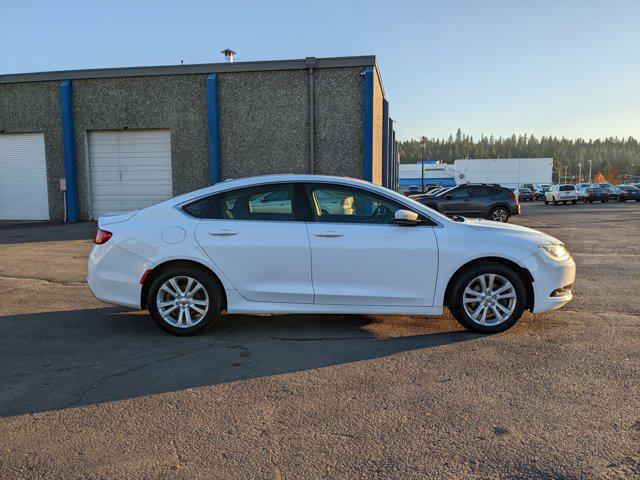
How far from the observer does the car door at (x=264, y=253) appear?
5.14m

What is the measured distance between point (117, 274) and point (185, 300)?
0.73m

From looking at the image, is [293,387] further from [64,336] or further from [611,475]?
[64,336]

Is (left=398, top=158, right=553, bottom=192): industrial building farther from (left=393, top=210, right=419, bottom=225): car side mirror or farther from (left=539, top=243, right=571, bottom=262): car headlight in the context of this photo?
(left=393, top=210, right=419, bottom=225): car side mirror

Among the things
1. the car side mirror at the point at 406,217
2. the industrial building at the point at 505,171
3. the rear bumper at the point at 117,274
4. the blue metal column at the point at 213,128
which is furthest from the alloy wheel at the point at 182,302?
the industrial building at the point at 505,171

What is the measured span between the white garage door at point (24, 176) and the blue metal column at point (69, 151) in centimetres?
124

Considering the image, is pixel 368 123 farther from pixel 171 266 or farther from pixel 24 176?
pixel 171 266

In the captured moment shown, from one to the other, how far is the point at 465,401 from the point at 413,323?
81.2 inches

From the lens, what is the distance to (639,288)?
7.54m

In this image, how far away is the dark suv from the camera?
2009 cm

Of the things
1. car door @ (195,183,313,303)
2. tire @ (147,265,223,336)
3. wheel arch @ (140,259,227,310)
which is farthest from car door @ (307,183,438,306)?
tire @ (147,265,223,336)

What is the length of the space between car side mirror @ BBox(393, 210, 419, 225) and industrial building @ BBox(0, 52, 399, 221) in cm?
1344

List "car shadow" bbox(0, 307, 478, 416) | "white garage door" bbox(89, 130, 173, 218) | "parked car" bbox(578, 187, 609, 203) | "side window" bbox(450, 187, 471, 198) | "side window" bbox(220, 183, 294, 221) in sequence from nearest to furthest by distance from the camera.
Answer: "car shadow" bbox(0, 307, 478, 416) < "side window" bbox(220, 183, 294, 221) < "white garage door" bbox(89, 130, 173, 218) < "side window" bbox(450, 187, 471, 198) < "parked car" bbox(578, 187, 609, 203)

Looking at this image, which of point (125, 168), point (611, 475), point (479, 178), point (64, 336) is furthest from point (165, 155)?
point (479, 178)

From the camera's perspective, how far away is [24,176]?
68.1 feet
